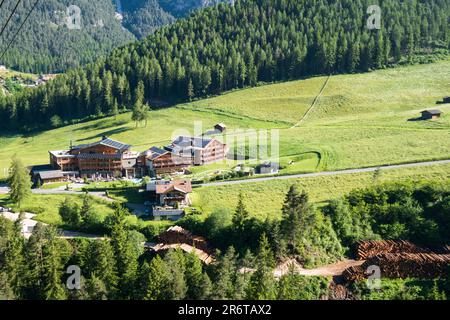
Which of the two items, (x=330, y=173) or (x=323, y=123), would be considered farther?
(x=323, y=123)

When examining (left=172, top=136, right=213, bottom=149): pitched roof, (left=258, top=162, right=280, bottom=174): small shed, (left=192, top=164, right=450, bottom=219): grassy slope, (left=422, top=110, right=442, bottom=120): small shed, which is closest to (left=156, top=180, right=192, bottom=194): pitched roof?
(left=192, top=164, right=450, bottom=219): grassy slope

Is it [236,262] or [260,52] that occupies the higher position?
[260,52]

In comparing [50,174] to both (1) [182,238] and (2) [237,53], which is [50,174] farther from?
(2) [237,53]

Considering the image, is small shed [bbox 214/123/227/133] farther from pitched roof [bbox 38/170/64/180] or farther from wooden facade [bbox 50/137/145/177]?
pitched roof [bbox 38/170/64/180]

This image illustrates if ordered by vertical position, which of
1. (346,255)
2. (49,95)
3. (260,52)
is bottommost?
(346,255)

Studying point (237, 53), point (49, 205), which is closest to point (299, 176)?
point (49, 205)

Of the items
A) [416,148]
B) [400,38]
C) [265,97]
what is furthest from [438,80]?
[416,148]

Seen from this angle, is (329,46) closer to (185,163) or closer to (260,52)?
(260,52)
